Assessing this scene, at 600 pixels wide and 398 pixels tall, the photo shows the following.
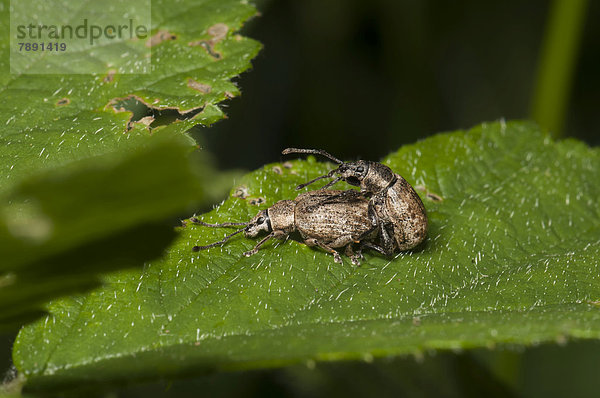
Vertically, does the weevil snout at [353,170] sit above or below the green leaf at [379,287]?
above

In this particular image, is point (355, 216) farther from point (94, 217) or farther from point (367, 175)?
point (94, 217)

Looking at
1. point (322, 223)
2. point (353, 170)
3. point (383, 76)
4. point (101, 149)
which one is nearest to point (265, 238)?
point (322, 223)

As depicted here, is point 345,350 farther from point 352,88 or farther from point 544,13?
point 544,13

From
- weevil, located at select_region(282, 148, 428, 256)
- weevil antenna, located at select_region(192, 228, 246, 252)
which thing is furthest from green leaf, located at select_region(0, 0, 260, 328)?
A: weevil, located at select_region(282, 148, 428, 256)

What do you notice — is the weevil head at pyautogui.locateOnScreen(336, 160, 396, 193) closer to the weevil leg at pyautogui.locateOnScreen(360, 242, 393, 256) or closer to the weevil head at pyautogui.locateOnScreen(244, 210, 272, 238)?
the weevil leg at pyautogui.locateOnScreen(360, 242, 393, 256)

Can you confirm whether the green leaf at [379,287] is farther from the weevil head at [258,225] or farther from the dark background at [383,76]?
the dark background at [383,76]

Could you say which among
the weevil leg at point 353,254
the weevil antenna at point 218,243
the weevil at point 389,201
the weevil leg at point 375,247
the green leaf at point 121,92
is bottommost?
the weevil leg at point 353,254

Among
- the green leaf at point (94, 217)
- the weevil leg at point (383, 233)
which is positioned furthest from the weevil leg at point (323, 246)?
the green leaf at point (94, 217)
